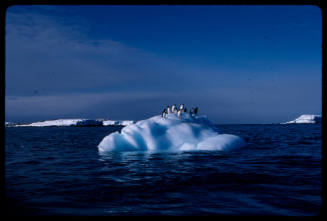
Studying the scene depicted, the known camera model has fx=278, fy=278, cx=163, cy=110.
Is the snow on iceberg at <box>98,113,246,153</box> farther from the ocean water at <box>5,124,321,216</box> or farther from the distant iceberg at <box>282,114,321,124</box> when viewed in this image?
the distant iceberg at <box>282,114,321,124</box>

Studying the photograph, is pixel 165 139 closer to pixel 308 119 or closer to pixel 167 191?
pixel 167 191

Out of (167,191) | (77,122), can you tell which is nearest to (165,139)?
(167,191)

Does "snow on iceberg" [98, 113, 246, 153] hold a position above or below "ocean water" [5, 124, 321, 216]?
above

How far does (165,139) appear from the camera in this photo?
15.0m

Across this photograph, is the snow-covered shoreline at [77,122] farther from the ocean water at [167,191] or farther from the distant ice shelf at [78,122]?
the ocean water at [167,191]

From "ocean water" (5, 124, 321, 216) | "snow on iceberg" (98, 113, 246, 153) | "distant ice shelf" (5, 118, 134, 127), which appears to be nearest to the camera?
"ocean water" (5, 124, 321, 216)

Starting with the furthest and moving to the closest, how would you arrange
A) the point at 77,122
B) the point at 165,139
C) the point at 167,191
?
the point at 77,122 < the point at 165,139 < the point at 167,191

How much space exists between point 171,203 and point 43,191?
9.80 feet

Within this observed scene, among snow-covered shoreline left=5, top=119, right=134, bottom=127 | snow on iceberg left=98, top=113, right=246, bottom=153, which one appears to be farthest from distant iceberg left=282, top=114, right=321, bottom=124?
snow on iceberg left=98, top=113, right=246, bottom=153

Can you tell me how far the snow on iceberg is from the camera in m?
14.6

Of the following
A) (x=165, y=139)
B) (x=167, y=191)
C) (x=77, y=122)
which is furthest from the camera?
(x=77, y=122)

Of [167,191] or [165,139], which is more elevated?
[165,139]
